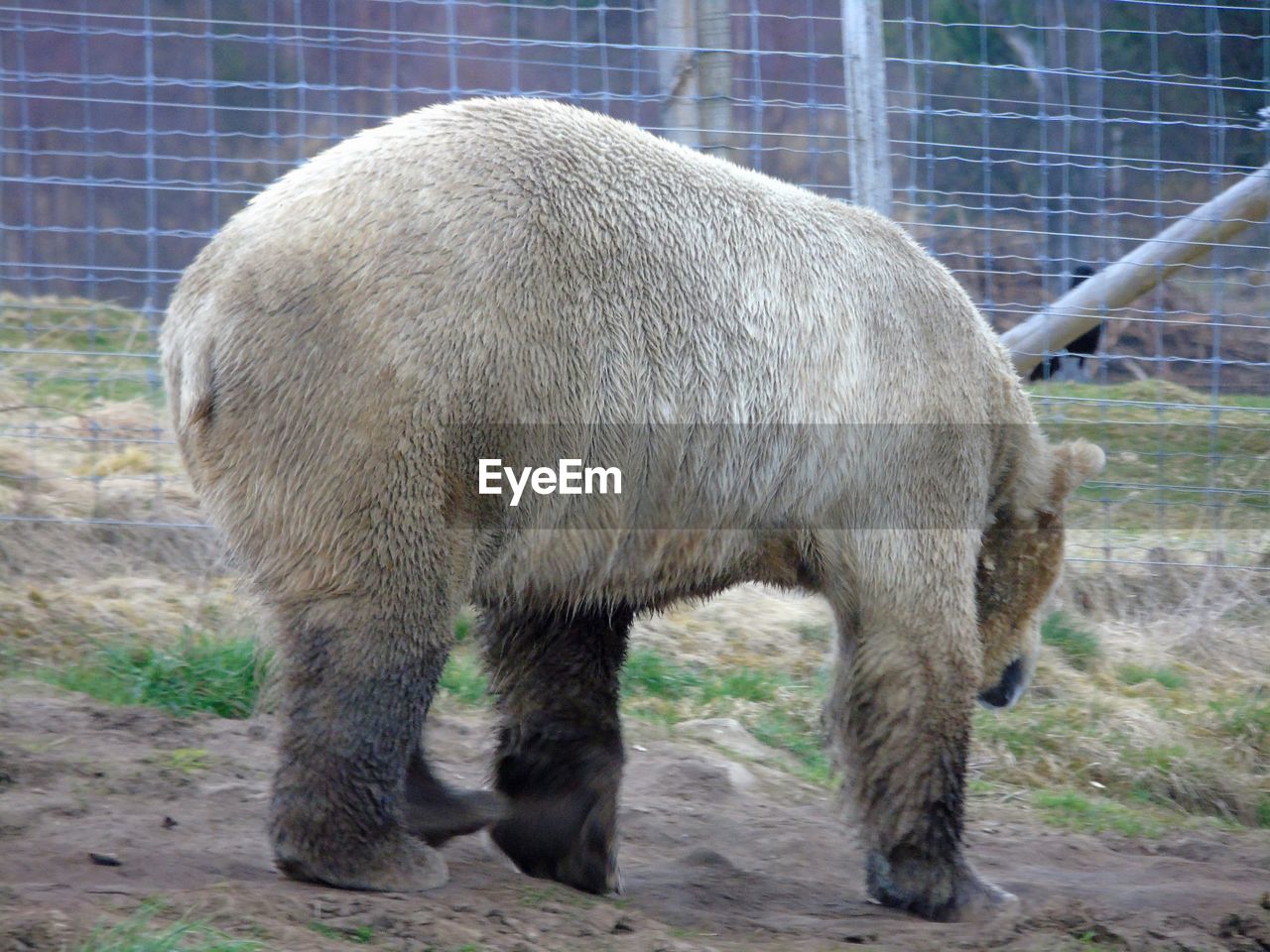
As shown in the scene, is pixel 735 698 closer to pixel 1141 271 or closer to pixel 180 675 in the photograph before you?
pixel 180 675

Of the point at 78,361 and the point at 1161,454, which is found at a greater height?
the point at 78,361

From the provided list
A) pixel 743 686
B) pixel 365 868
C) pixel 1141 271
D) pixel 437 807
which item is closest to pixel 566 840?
pixel 437 807

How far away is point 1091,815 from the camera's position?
18.0 feet

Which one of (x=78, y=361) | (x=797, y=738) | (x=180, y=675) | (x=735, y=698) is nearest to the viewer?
(x=180, y=675)

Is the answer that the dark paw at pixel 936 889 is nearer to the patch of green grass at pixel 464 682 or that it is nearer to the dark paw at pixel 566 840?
the dark paw at pixel 566 840

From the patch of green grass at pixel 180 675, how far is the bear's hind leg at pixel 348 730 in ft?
6.13

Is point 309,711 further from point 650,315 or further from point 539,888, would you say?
point 650,315

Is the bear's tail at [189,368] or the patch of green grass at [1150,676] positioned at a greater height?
the bear's tail at [189,368]

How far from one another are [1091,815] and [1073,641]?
131cm

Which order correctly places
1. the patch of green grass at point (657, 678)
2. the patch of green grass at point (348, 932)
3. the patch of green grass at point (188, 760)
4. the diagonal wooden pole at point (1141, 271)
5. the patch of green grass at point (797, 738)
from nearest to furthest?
the patch of green grass at point (348, 932), the patch of green grass at point (188, 760), the patch of green grass at point (797, 738), the patch of green grass at point (657, 678), the diagonal wooden pole at point (1141, 271)

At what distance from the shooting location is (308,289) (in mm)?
3484

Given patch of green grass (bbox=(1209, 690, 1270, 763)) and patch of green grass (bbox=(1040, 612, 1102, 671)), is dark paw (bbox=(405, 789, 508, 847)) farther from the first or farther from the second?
patch of green grass (bbox=(1209, 690, 1270, 763))

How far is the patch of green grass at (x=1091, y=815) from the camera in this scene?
5.37 meters

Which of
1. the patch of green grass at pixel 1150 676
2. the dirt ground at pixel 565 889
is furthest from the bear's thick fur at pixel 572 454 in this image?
the patch of green grass at pixel 1150 676
